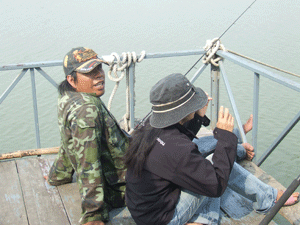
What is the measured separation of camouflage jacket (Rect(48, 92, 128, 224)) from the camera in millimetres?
2340

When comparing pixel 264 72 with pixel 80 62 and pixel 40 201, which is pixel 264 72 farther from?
pixel 40 201

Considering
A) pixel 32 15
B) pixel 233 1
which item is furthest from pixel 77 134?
pixel 233 1

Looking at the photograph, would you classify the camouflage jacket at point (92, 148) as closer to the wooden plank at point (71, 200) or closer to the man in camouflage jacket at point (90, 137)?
the man in camouflage jacket at point (90, 137)

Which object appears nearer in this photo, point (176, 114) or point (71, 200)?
point (176, 114)

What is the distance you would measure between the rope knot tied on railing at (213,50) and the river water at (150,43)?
2236mm

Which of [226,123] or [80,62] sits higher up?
[80,62]

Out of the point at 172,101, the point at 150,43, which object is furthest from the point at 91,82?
the point at 150,43

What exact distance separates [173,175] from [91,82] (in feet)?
2.91

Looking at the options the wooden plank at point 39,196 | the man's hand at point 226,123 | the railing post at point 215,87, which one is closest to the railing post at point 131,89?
the railing post at point 215,87

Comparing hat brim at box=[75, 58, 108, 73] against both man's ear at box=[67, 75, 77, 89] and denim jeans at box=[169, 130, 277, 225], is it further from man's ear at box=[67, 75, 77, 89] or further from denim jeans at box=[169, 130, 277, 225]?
denim jeans at box=[169, 130, 277, 225]

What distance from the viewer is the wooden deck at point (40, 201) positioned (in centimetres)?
257

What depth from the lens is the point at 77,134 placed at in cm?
234

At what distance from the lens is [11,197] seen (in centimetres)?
282

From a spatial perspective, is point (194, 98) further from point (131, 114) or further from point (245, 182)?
point (131, 114)
